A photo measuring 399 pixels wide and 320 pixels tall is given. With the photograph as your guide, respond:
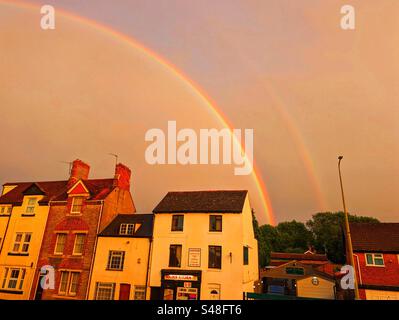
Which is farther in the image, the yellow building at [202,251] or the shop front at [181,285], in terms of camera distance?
the shop front at [181,285]

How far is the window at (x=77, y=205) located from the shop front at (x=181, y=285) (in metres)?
12.5

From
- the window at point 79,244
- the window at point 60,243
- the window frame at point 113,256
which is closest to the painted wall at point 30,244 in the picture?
the window at point 60,243

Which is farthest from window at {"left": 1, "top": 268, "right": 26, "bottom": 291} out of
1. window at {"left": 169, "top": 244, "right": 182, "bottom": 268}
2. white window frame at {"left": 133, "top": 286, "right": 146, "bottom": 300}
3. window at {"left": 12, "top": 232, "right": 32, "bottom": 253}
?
window at {"left": 169, "top": 244, "right": 182, "bottom": 268}

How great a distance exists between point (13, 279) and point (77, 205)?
33.5 feet

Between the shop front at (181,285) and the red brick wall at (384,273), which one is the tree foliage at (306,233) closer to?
the red brick wall at (384,273)

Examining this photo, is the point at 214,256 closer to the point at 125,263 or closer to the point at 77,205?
the point at 125,263

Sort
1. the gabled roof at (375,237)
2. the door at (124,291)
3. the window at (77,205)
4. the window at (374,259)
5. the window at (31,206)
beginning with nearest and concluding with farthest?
the door at (124,291), the window at (374,259), the gabled roof at (375,237), the window at (77,205), the window at (31,206)

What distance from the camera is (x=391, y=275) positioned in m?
27.5

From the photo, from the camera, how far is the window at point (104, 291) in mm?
27422

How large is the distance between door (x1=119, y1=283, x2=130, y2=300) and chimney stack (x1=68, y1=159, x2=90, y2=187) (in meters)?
14.2
